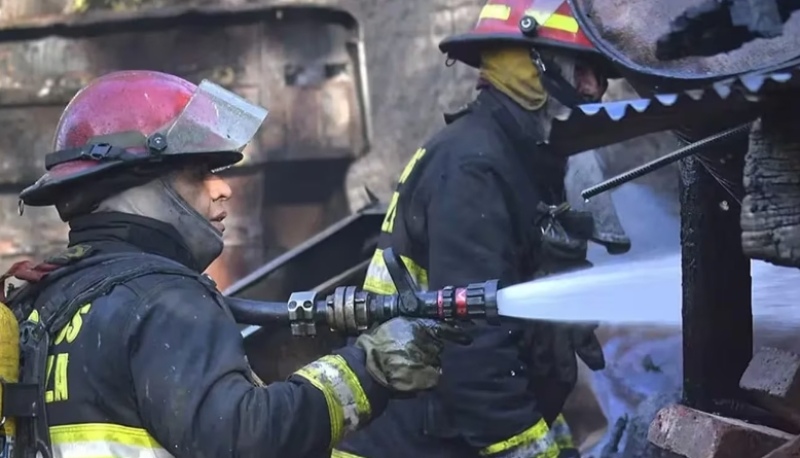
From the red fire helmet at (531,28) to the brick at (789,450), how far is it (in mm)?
1898

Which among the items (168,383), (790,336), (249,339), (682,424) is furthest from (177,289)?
(249,339)

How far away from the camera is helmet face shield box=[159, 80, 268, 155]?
118 inches

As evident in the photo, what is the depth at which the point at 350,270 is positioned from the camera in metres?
5.16

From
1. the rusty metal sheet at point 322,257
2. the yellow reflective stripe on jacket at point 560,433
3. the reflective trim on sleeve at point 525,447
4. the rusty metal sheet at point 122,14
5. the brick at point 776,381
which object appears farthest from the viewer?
the rusty metal sheet at point 122,14

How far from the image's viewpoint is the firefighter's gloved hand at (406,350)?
2.82 metres

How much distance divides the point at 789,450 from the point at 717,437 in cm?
23

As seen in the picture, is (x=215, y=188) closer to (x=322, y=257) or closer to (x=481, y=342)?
(x=481, y=342)

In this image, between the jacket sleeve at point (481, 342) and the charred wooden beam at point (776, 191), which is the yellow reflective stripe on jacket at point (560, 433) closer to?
the jacket sleeve at point (481, 342)

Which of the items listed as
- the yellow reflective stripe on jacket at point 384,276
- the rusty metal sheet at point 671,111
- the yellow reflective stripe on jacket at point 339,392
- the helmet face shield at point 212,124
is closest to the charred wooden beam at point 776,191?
the rusty metal sheet at point 671,111

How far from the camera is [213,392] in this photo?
8.64 feet

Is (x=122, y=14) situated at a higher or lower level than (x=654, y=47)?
higher

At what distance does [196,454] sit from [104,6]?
4.96 m

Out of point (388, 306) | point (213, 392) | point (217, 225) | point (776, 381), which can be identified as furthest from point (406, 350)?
point (776, 381)

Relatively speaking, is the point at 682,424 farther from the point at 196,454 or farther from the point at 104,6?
the point at 104,6
